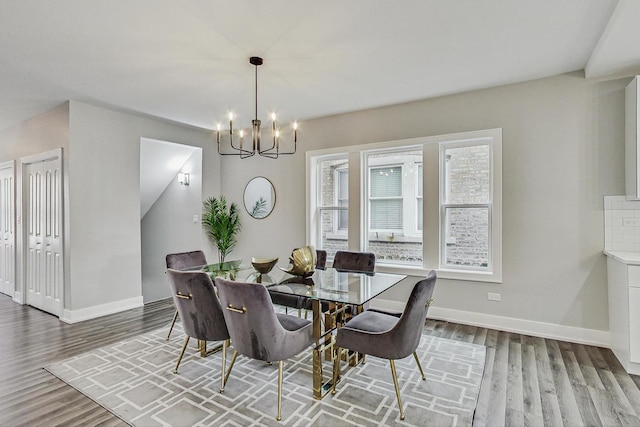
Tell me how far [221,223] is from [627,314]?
512 cm

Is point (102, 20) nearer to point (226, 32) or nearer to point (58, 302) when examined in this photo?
point (226, 32)

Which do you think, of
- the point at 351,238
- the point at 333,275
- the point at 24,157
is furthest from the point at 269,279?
the point at 24,157

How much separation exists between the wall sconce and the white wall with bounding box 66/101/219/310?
92cm

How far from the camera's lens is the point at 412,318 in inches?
85.4

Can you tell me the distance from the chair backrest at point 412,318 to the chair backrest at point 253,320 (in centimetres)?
75

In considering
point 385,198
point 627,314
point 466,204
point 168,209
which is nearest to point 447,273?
point 466,204

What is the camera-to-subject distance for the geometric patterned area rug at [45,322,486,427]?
2.18 metres

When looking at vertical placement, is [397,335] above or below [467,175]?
below

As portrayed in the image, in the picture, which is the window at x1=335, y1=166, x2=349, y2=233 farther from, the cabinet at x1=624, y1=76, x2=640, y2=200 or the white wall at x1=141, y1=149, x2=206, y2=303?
the cabinet at x1=624, y1=76, x2=640, y2=200

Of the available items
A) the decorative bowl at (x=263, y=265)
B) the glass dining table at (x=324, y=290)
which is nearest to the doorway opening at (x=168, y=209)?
the glass dining table at (x=324, y=290)

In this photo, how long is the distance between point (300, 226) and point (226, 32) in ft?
10.1

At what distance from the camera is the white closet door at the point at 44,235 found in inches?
172

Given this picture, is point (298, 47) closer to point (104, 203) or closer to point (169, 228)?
point (104, 203)

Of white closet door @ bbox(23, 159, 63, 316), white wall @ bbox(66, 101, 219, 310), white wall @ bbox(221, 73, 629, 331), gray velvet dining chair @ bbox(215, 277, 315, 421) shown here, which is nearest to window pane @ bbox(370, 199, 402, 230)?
white wall @ bbox(221, 73, 629, 331)
